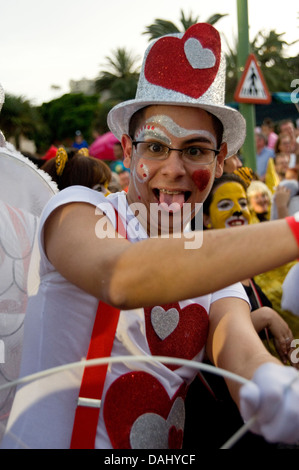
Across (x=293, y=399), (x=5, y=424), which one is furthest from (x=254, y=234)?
(x=5, y=424)

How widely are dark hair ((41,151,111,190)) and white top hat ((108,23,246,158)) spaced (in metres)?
1.83

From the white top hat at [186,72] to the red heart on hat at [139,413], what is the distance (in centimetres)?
81

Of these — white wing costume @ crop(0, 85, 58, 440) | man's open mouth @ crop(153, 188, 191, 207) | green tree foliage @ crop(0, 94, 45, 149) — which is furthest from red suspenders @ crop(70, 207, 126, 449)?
green tree foliage @ crop(0, 94, 45, 149)

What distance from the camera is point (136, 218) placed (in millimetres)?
1642

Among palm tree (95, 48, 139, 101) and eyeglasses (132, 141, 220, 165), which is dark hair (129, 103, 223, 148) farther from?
palm tree (95, 48, 139, 101)

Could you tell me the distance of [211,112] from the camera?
5.71 ft

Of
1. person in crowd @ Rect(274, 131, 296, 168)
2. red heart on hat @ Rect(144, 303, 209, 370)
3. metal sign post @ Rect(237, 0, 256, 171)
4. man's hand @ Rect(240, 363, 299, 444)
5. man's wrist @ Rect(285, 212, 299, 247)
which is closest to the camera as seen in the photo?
man's hand @ Rect(240, 363, 299, 444)

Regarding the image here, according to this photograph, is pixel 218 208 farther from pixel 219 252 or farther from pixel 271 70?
pixel 271 70

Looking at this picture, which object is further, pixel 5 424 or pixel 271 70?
pixel 271 70

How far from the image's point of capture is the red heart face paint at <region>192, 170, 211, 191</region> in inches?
66.0

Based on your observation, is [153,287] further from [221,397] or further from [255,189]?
[255,189]

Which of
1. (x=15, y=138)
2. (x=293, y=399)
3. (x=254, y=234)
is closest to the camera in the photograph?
(x=293, y=399)

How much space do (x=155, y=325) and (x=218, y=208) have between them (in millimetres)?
2056

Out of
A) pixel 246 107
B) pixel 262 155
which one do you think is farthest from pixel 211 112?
pixel 262 155
